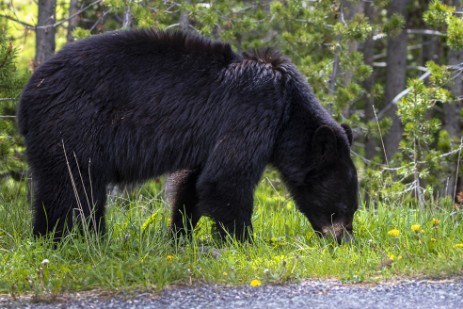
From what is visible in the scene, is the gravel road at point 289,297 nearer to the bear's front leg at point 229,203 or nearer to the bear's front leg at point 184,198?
the bear's front leg at point 229,203

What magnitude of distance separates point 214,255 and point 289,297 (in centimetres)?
107

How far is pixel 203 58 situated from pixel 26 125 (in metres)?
1.39

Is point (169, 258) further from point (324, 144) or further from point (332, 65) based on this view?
point (332, 65)

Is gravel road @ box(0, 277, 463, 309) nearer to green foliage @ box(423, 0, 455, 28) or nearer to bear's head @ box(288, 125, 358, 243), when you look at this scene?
bear's head @ box(288, 125, 358, 243)

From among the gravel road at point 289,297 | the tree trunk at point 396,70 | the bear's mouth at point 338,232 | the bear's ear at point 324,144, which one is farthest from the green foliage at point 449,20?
the tree trunk at point 396,70

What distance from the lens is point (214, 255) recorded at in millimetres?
5316

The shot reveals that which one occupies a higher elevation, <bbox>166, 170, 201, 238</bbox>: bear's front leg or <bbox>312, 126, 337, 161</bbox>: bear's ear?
<bbox>312, 126, 337, 161</bbox>: bear's ear

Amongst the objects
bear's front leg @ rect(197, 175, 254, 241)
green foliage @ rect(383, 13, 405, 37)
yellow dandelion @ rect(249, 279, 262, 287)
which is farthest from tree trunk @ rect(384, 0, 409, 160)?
yellow dandelion @ rect(249, 279, 262, 287)

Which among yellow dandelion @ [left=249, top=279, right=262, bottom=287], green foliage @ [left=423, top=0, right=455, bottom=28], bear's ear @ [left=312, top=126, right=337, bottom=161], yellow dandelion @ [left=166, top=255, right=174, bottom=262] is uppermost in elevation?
green foliage @ [left=423, top=0, right=455, bottom=28]

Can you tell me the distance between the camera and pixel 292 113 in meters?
5.96

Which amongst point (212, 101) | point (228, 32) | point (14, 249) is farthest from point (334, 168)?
point (228, 32)

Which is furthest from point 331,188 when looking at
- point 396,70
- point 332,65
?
point 396,70

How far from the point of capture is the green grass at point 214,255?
4.66 meters

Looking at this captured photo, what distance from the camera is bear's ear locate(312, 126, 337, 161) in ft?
19.3
